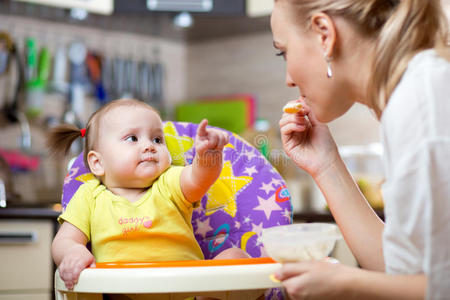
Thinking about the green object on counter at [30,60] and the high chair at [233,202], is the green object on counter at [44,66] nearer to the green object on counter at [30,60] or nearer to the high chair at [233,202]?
the green object on counter at [30,60]

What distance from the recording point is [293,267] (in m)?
0.89

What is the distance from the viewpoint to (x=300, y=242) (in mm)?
919

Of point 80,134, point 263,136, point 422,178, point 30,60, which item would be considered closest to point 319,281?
point 422,178

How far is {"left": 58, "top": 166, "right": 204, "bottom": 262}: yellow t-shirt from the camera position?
1.19 meters

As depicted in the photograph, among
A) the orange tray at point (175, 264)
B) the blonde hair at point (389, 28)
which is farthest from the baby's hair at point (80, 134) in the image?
the blonde hair at point (389, 28)

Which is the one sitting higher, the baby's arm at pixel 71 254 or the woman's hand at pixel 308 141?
the woman's hand at pixel 308 141

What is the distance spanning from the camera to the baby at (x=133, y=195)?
1188mm

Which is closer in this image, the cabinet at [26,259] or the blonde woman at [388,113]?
the blonde woman at [388,113]

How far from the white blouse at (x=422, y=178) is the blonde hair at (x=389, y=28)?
6 centimetres

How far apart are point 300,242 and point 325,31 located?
1.23ft

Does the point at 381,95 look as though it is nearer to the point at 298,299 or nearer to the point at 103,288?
the point at 298,299

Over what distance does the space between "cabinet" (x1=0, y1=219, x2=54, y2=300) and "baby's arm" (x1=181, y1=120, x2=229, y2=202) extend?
4.14 feet

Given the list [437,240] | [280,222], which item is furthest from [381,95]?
[280,222]

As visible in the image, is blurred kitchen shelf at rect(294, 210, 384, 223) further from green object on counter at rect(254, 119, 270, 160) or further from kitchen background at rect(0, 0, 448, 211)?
green object on counter at rect(254, 119, 270, 160)
